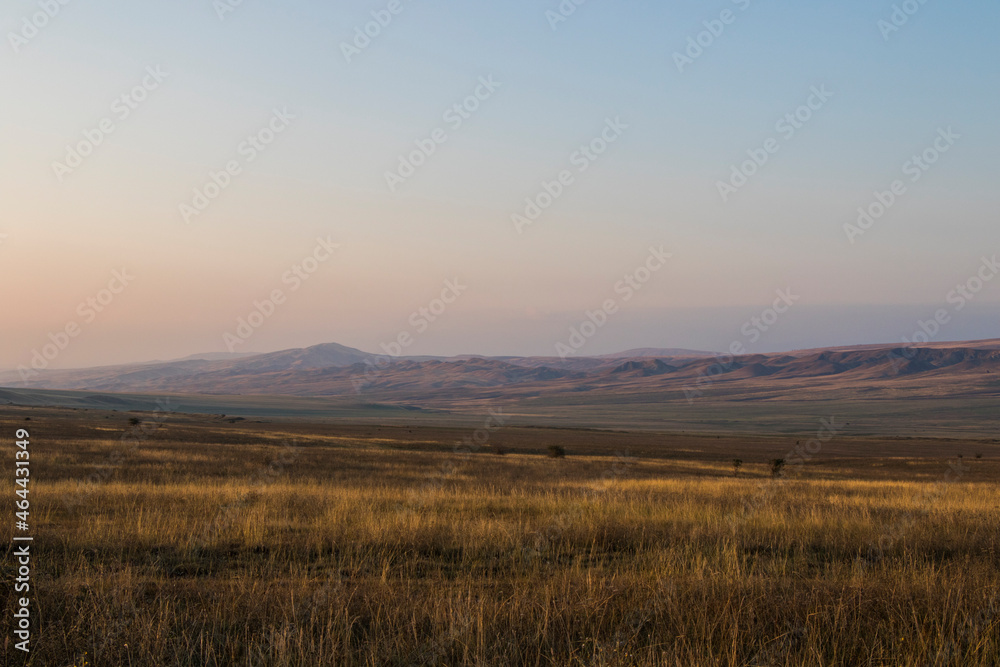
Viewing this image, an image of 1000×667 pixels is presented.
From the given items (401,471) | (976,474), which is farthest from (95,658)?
(976,474)

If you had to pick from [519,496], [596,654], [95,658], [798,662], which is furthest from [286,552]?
[519,496]

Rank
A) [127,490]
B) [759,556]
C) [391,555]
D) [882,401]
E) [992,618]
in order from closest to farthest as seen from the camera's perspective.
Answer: [992,618] → [391,555] → [759,556] → [127,490] → [882,401]

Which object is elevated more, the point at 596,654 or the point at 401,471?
the point at 596,654

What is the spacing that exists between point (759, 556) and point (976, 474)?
37.7m

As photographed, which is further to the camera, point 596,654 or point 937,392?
point 937,392

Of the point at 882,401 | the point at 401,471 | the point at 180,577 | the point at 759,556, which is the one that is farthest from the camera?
the point at 882,401

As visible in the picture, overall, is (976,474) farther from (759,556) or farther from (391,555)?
(391,555)

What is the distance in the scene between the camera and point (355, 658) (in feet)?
15.3

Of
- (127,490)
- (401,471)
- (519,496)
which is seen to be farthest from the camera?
(401,471)

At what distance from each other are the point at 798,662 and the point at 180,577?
5.49 m

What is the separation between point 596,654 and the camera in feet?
15.1

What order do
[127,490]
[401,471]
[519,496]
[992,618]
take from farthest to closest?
[401,471], [519,496], [127,490], [992,618]

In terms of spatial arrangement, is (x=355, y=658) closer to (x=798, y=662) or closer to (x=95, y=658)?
(x=95, y=658)

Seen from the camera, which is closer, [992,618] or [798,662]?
[798,662]
